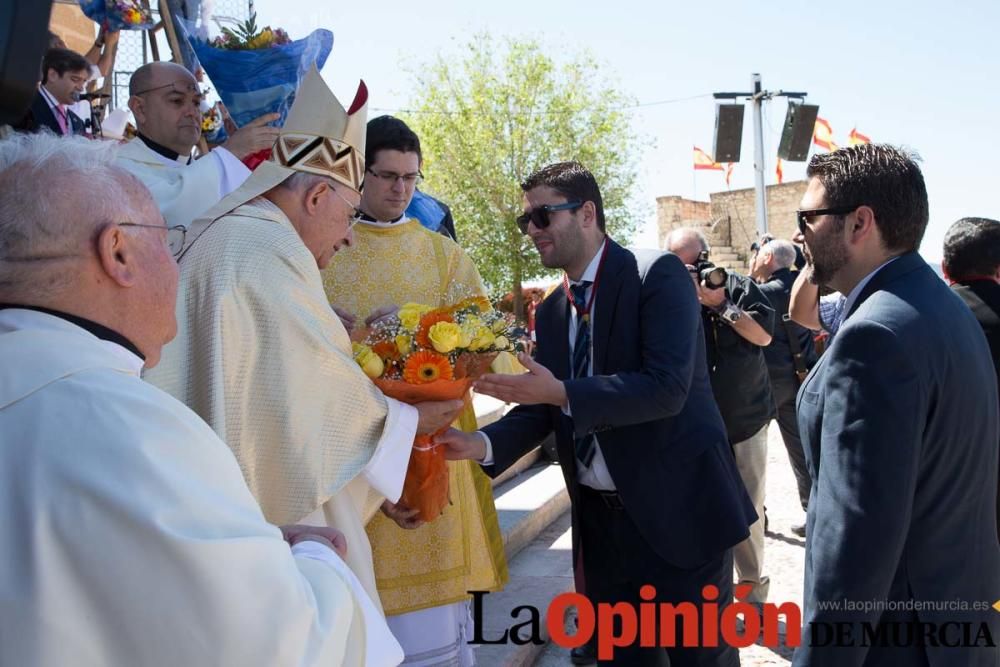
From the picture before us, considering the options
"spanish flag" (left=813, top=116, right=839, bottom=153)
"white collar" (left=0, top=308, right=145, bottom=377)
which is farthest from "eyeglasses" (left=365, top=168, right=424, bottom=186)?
"spanish flag" (left=813, top=116, right=839, bottom=153)

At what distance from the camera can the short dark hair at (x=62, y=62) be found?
4.72 meters

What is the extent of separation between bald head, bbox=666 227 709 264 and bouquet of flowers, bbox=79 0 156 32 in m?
4.02

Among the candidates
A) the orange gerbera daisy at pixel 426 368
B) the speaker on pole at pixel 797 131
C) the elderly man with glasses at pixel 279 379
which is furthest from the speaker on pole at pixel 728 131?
the elderly man with glasses at pixel 279 379

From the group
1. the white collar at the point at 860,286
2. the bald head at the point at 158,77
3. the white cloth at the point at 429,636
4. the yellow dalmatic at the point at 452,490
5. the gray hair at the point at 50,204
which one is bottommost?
the white cloth at the point at 429,636

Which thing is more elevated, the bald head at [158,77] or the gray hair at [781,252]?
the bald head at [158,77]

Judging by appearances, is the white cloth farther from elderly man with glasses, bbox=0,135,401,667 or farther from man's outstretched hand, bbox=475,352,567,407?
elderly man with glasses, bbox=0,135,401,667

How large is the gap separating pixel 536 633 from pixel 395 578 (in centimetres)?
178

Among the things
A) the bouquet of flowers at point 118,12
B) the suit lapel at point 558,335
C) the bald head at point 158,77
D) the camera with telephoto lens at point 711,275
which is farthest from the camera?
the bouquet of flowers at point 118,12

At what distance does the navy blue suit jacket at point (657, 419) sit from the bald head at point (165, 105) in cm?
204

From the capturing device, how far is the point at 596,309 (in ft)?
10.9

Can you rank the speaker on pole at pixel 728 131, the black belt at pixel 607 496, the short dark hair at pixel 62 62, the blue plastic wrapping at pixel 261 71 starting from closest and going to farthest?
the black belt at pixel 607 496
the blue plastic wrapping at pixel 261 71
the short dark hair at pixel 62 62
the speaker on pole at pixel 728 131

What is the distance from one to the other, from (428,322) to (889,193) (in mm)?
1388

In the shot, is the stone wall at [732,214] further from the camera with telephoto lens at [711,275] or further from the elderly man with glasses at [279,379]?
the elderly man with glasses at [279,379]

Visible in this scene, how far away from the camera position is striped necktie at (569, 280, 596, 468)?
3346 millimetres
